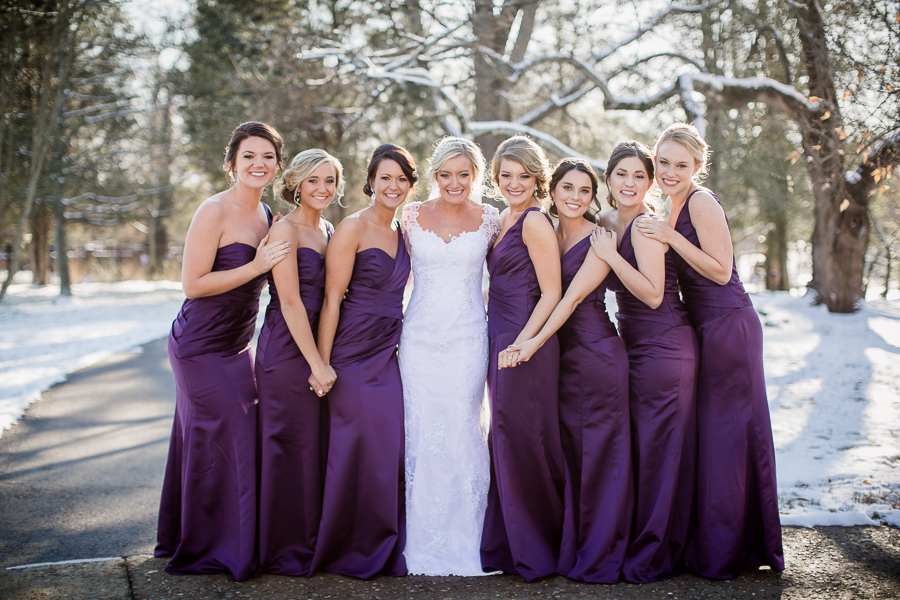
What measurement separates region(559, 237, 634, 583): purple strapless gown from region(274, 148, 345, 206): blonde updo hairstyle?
151cm

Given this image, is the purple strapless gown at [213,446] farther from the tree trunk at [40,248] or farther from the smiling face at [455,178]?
the tree trunk at [40,248]

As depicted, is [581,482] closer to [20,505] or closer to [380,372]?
[380,372]

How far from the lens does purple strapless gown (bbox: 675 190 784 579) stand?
327cm

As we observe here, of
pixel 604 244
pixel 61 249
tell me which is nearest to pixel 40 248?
pixel 61 249

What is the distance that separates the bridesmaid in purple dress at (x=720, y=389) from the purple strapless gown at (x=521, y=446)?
2.40ft

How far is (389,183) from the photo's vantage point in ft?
12.0

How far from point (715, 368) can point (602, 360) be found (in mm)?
615

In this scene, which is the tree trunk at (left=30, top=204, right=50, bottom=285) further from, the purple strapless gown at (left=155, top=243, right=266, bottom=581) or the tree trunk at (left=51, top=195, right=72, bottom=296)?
the purple strapless gown at (left=155, top=243, right=266, bottom=581)

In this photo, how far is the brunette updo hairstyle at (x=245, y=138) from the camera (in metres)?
3.62

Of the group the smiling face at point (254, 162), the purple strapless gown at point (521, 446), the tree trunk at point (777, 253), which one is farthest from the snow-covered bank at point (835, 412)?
the tree trunk at point (777, 253)

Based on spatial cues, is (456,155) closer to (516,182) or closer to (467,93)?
(516,182)

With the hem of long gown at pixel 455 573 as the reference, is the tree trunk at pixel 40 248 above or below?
above

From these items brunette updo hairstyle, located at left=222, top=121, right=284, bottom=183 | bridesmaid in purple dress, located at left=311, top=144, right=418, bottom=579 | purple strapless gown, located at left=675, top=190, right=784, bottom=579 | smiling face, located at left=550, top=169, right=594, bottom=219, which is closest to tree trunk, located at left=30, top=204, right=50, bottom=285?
brunette updo hairstyle, located at left=222, top=121, right=284, bottom=183

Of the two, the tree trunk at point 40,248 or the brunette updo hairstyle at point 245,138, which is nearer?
the brunette updo hairstyle at point 245,138
